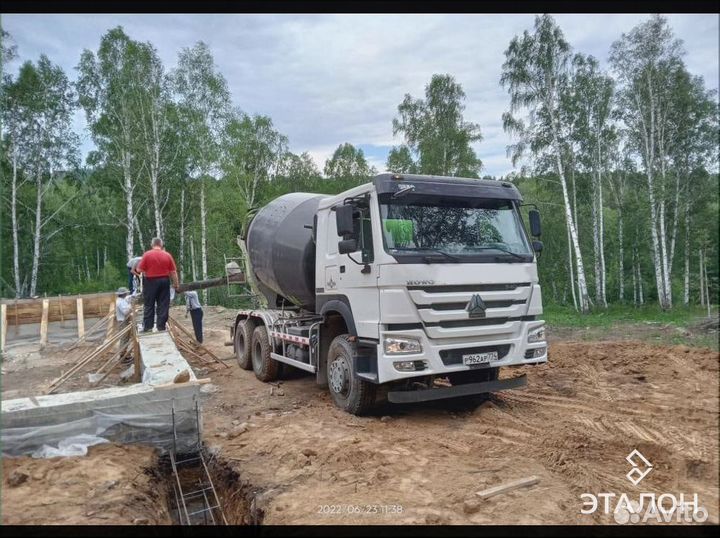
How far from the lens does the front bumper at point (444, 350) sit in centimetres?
501

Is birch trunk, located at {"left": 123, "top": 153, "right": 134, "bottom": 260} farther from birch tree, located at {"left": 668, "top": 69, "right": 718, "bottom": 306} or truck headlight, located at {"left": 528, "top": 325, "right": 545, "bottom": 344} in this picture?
birch tree, located at {"left": 668, "top": 69, "right": 718, "bottom": 306}

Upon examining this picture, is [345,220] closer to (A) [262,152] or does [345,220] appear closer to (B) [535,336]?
(B) [535,336]

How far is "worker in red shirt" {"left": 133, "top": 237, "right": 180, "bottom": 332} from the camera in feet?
25.7

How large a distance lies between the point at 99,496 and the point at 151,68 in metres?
21.0

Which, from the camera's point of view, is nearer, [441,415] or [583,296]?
[441,415]

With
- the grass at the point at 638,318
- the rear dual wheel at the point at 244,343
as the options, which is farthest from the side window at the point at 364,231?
the grass at the point at 638,318

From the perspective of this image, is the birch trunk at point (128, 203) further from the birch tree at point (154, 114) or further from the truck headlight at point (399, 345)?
the truck headlight at point (399, 345)

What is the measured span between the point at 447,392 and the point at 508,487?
5.46 feet

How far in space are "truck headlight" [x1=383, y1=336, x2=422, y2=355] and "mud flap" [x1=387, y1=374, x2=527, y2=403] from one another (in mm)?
466

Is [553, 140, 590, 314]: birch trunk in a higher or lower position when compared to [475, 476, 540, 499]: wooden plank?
higher

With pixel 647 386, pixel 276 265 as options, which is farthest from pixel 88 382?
pixel 647 386

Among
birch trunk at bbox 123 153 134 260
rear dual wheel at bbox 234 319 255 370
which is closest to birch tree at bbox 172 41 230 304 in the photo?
birch trunk at bbox 123 153 134 260

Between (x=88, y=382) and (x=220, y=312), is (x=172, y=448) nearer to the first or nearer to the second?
(x=88, y=382)

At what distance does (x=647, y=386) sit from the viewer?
6699 mm
